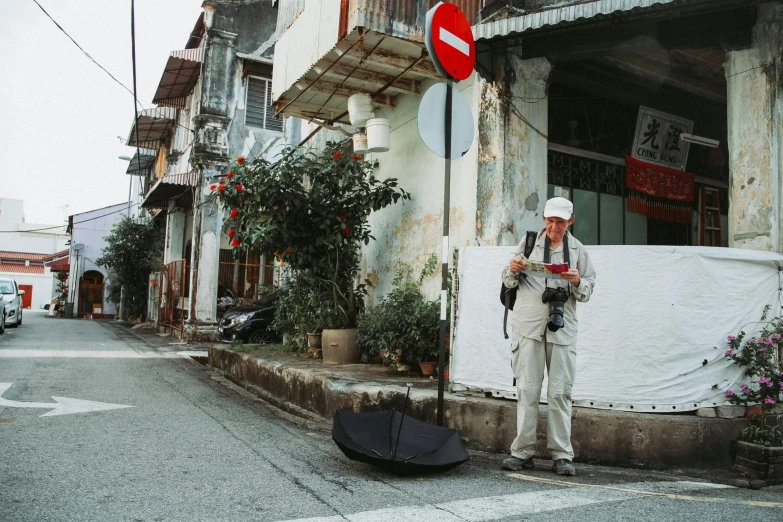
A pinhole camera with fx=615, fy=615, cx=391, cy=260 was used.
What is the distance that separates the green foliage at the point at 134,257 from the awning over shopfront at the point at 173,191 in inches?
162

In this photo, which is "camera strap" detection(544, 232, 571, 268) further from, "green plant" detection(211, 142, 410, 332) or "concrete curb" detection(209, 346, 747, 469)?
"green plant" detection(211, 142, 410, 332)

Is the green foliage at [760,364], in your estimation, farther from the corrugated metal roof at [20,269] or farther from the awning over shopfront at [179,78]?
the corrugated metal roof at [20,269]

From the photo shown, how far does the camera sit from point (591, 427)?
457cm

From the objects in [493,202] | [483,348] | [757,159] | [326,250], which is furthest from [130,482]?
[757,159]

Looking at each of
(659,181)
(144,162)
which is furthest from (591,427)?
(144,162)

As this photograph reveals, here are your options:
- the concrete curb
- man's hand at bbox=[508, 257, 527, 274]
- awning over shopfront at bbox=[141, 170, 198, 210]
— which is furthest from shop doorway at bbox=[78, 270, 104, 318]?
man's hand at bbox=[508, 257, 527, 274]

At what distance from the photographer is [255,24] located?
60.6 ft

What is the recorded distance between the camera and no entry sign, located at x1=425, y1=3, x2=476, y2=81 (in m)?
4.73

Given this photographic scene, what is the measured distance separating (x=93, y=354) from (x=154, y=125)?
48.4 ft

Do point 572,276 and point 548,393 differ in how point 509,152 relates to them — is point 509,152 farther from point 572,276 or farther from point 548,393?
point 548,393

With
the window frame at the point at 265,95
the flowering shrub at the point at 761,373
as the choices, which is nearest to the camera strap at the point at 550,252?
the flowering shrub at the point at 761,373

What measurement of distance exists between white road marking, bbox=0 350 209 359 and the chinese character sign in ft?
30.4

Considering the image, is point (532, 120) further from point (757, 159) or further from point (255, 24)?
point (255, 24)

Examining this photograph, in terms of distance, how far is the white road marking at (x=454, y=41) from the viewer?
15.9 ft
